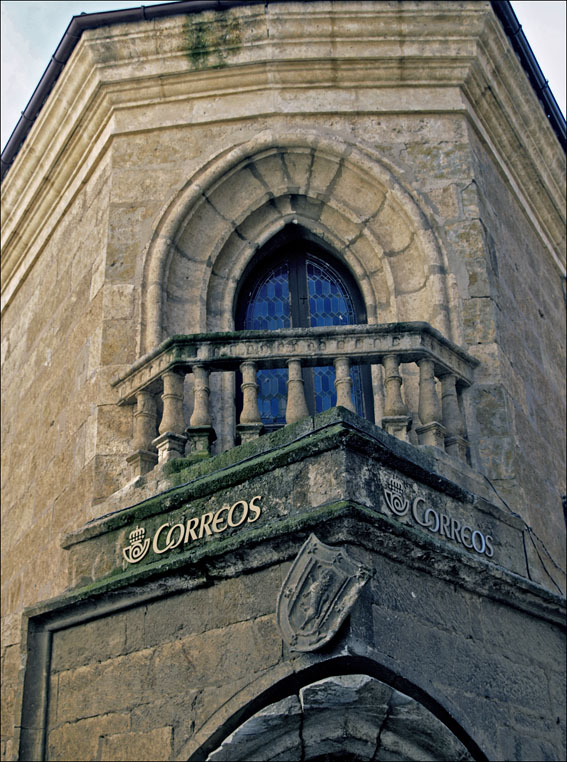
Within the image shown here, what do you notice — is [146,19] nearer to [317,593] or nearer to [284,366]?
[284,366]

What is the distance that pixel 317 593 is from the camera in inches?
200

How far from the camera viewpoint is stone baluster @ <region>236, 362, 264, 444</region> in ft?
20.6

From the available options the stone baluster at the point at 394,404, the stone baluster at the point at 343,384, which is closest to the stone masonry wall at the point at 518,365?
the stone baluster at the point at 394,404

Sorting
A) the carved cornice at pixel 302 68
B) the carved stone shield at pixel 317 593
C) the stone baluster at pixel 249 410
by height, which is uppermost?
the carved cornice at pixel 302 68

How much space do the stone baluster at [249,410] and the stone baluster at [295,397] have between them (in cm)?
19

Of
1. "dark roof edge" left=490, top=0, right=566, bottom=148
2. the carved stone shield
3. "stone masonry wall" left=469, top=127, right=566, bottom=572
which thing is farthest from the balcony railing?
"dark roof edge" left=490, top=0, right=566, bottom=148

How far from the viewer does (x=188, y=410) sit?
726 cm

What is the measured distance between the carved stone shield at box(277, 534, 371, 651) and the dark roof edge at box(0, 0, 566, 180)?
15.7 feet

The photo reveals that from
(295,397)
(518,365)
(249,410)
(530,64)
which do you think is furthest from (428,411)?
(530,64)

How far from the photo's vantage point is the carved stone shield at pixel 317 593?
5035 mm

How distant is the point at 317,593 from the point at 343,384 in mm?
1629

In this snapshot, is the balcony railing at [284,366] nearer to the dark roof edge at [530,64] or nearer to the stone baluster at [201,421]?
the stone baluster at [201,421]

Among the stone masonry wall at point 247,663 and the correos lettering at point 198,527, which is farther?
the correos lettering at point 198,527

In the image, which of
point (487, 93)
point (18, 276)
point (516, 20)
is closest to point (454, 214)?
point (487, 93)
